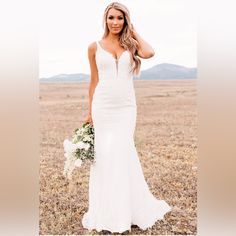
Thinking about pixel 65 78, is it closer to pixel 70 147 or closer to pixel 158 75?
pixel 158 75

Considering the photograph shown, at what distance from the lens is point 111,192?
10.8 feet

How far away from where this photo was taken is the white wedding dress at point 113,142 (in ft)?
10.7

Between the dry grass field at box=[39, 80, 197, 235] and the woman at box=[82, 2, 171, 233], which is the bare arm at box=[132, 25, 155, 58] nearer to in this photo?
the woman at box=[82, 2, 171, 233]

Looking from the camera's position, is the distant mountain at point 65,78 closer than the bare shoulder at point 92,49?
No

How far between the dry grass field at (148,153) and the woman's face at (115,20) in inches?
53.7

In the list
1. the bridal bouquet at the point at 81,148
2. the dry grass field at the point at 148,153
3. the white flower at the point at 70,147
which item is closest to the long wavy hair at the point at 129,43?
the bridal bouquet at the point at 81,148

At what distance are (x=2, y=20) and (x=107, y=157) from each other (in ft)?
3.63

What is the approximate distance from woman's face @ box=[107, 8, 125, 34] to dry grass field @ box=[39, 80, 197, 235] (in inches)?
53.7

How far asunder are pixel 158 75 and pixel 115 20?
332 cm

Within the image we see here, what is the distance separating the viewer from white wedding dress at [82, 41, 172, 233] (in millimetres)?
3264

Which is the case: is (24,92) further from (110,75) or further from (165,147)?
(165,147)

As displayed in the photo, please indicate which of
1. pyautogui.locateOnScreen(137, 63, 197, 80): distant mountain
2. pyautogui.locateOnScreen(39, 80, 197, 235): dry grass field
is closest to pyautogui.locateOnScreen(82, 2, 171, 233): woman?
pyautogui.locateOnScreen(39, 80, 197, 235): dry grass field

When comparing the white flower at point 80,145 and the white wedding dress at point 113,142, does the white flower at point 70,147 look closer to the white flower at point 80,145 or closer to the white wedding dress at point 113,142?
the white flower at point 80,145

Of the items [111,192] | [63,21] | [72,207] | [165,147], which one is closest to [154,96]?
A: [165,147]
